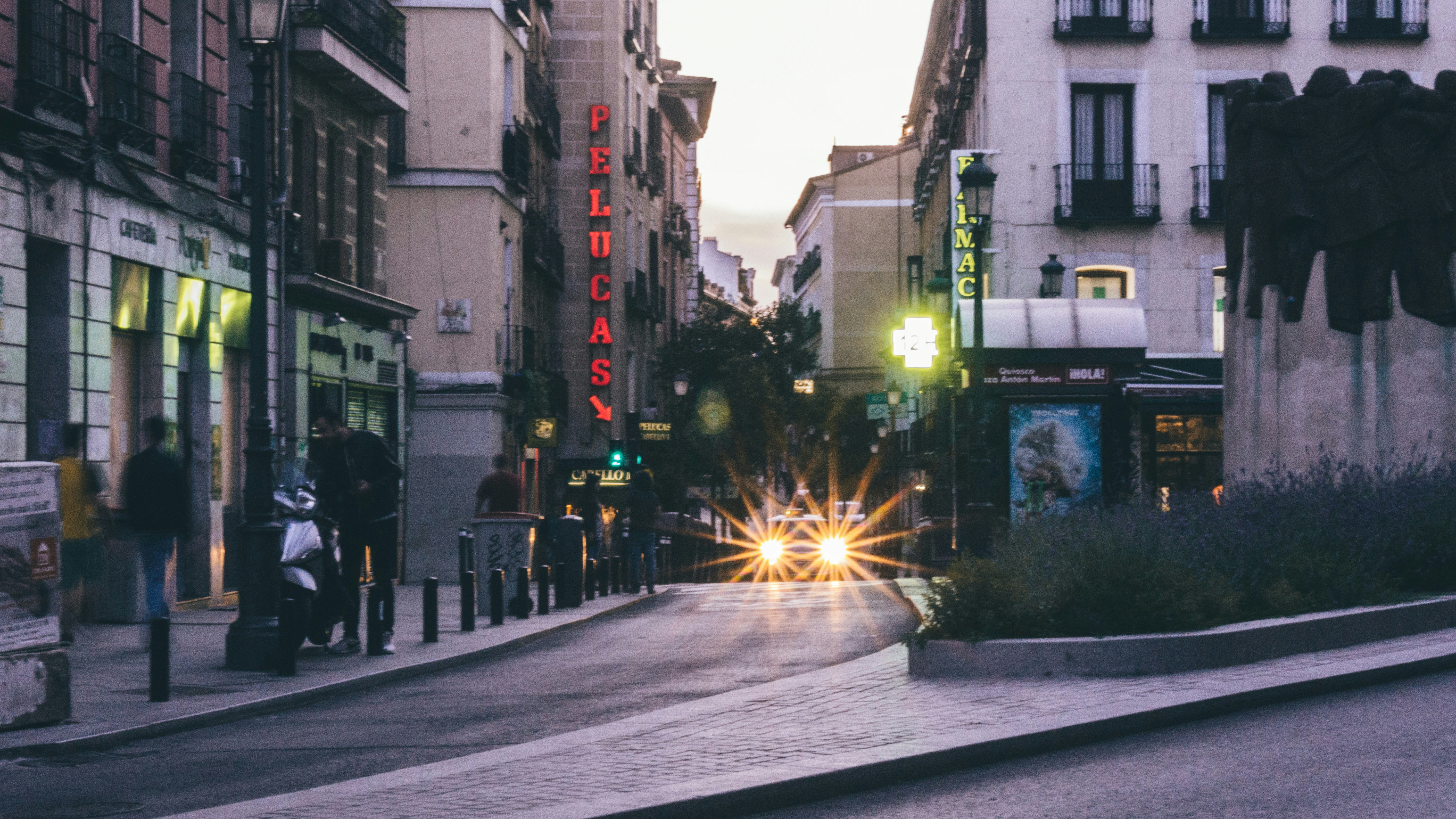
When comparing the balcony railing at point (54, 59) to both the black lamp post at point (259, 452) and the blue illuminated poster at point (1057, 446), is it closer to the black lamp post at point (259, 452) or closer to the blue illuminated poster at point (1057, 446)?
the black lamp post at point (259, 452)

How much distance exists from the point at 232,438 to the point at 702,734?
555 inches

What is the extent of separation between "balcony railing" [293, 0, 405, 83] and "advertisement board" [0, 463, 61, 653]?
15.5m

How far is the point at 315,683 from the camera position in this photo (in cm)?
1139

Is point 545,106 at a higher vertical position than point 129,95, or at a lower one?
higher

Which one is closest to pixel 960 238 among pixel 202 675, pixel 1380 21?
pixel 1380 21

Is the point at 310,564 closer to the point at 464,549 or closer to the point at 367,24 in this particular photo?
the point at 464,549

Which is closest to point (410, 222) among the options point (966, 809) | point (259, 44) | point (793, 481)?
point (259, 44)

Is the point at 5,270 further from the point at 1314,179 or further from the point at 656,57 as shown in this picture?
the point at 656,57

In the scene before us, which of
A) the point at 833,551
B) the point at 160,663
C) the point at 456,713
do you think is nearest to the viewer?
the point at 456,713

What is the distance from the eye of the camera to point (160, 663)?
1036cm

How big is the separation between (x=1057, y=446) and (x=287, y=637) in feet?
69.4

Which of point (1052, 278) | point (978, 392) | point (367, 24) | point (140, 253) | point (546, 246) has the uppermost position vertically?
point (367, 24)

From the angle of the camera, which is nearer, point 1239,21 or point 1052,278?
point 1052,278

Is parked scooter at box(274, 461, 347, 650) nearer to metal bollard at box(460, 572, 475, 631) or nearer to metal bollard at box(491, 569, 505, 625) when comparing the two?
metal bollard at box(460, 572, 475, 631)
